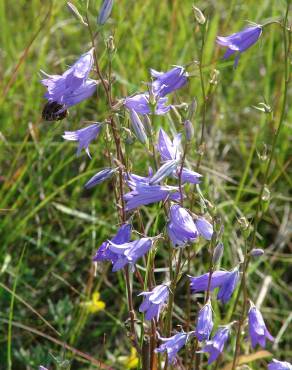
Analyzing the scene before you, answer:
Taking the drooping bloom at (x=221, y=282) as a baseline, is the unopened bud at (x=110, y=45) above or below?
above

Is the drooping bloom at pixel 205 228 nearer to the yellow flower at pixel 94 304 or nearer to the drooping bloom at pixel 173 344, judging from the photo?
the drooping bloom at pixel 173 344

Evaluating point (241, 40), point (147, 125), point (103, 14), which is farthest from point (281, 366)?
point (103, 14)

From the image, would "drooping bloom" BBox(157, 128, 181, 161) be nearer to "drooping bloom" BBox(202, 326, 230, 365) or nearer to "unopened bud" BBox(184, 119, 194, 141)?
"unopened bud" BBox(184, 119, 194, 141)

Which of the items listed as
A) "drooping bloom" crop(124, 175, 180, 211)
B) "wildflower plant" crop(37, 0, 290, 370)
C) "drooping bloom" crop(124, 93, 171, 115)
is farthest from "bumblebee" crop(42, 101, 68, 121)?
"drooping bloom" crop(124, 175, 180, 211)

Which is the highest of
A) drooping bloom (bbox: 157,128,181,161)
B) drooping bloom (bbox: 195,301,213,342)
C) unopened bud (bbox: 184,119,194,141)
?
unopened bud (bbox: 184,119,194,141)

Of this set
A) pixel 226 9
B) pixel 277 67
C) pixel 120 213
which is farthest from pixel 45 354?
pixel 226 9

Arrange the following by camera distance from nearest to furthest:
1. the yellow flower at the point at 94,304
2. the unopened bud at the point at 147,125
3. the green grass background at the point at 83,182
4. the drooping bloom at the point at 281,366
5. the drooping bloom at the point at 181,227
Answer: the drooping bloom at the point at 181,227
the unopened bud at the point at 147,125
the drooping bloom at the point at 281,366
the yellow flower at the point at 94,304
the green grass background at the point at 83,182

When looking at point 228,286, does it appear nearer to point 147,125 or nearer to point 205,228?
point 205,228

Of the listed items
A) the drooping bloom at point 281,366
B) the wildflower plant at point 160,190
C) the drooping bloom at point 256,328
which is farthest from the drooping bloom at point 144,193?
the drooping bloom at point 281,366
